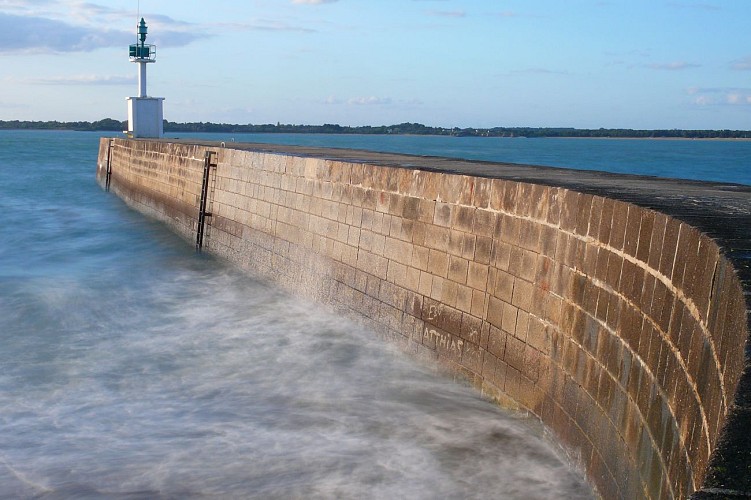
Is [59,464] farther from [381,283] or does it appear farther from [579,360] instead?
[381,283]

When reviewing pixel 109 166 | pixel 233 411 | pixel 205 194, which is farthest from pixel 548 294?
pixel 109 166

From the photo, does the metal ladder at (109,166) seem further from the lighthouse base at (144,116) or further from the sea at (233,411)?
the sea at (233,411)

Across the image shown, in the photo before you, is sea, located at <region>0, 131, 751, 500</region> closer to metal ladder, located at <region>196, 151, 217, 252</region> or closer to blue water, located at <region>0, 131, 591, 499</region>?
blue water, located at <region>0, 131, 591, 499</region>

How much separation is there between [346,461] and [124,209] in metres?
19.1

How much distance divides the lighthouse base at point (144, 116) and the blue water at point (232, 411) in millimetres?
21156

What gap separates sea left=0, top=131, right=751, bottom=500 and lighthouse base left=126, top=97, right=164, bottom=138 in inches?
828

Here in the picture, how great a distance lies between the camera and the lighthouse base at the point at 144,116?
32000mm

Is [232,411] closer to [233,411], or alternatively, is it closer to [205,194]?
[233,411]

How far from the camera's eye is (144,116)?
32219mm

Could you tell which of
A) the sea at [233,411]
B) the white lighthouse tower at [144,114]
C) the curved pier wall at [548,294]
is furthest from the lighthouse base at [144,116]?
the curved pier wall at [548,294]

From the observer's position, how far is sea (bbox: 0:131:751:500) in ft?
16.9

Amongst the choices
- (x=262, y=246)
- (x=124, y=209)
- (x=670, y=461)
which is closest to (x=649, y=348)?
(x=670, y=461)

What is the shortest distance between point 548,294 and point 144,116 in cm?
2849

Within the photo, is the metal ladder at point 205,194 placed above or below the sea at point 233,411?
above
